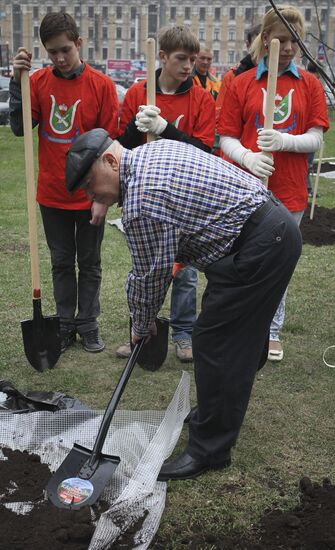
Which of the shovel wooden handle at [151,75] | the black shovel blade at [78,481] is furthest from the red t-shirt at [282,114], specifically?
the black shovel blade at [78,481]

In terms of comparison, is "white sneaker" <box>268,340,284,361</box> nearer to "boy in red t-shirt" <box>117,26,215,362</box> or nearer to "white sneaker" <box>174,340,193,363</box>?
"white sneaker" <box>174,340,193,363</box>

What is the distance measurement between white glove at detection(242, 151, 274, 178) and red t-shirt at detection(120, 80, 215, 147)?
1.43ft

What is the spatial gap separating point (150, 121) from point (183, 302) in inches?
49.4

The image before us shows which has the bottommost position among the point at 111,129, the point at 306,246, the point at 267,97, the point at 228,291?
the point at 306,246

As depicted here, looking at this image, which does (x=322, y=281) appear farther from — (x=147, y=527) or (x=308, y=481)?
(x=147, y=527)

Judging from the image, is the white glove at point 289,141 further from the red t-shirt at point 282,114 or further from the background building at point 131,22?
the background building at point 131,22

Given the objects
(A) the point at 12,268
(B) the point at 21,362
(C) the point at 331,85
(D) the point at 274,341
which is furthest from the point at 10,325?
(C) the point at 331,85

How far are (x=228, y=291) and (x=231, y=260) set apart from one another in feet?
0.46

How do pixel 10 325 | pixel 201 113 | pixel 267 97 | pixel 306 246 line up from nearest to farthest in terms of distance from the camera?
pixel 267 97
pixel 201 113
pixel 10 325
pixel 306 246

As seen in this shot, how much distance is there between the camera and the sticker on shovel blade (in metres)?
2.69

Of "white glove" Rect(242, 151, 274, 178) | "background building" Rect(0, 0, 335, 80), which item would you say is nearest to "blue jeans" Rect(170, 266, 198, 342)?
"white glove" Rect(242, 151, 274, 178)

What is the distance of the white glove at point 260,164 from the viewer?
3480mm

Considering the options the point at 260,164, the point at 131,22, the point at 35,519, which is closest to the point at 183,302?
the point at 260,164

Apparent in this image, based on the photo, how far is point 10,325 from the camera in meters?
4.78
